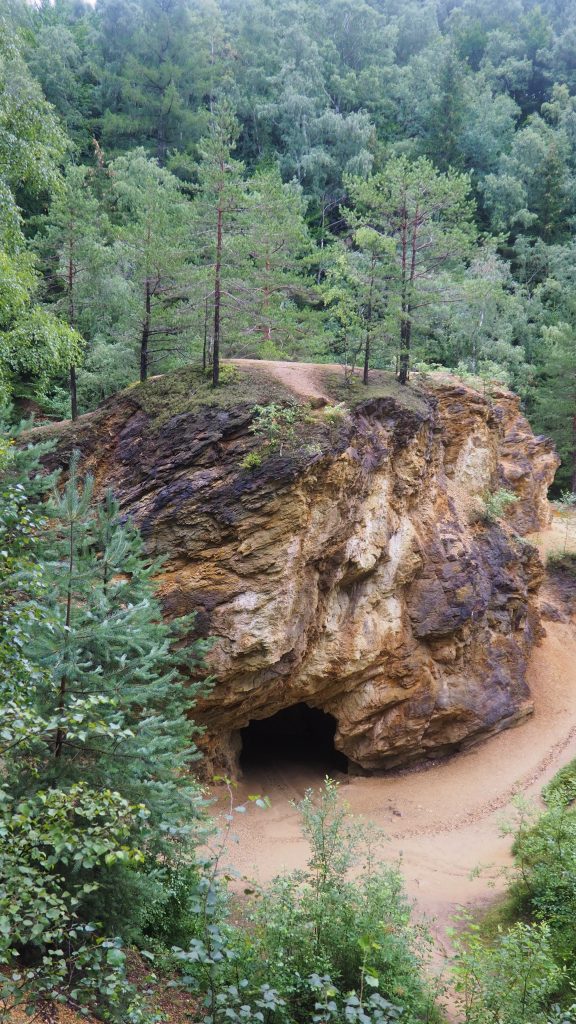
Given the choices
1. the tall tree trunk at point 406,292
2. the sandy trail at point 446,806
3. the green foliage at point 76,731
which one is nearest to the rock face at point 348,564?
the sandy trail at point 446,806

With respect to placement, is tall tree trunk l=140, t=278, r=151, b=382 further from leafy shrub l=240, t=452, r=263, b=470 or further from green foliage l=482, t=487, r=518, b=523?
green foliage l=482, t=487, r=518, b=523

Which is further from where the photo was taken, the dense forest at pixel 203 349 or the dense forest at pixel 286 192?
the dense forest at pixel 286 192

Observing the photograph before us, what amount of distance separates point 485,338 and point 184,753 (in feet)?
94.8

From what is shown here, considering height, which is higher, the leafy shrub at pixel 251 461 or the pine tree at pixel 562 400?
the pine tree at pixel 562 400

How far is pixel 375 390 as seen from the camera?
52.6ft

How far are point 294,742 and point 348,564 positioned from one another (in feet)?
22.1

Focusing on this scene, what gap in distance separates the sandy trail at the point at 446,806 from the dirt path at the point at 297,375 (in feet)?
30.5

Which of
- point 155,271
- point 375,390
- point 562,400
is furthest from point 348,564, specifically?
point 562,400

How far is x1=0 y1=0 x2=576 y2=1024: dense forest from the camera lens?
474 cm

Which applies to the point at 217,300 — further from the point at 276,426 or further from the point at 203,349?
the point at 276,426

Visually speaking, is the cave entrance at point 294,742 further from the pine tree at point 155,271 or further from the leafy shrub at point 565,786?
the pine tree at point 155,271

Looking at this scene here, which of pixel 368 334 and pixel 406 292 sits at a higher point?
pixel 406 292

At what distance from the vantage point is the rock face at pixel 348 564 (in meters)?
13.0

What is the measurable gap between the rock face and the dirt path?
114 centimetres
